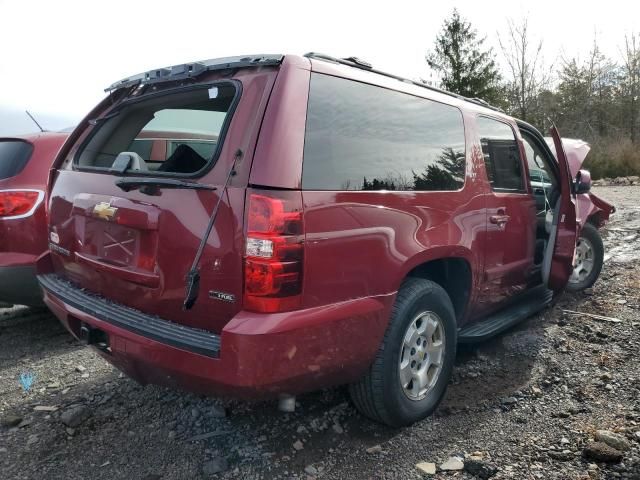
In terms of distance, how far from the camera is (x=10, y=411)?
9.93 feet

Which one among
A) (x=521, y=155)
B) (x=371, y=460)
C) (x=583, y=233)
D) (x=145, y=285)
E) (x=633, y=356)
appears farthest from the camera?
(x=583, y=233)

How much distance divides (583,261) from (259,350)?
4.35 meters

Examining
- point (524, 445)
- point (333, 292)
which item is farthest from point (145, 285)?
point (524, 445)

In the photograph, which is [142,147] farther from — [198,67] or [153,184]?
[153,184]

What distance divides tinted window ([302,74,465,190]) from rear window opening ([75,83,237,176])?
0.50 meters

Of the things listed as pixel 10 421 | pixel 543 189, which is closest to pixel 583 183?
pixel 543 189

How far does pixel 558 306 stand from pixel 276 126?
379 cm

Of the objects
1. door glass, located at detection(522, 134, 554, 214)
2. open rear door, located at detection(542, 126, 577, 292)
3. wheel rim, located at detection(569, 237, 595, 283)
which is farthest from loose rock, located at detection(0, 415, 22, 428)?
wheel rim, located at detection(569, 237, 595, 283)

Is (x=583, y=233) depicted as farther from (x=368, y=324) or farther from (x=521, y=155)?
(x=368, y=324)

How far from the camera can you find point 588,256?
516 cm

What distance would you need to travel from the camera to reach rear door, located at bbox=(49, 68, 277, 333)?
6.68ft

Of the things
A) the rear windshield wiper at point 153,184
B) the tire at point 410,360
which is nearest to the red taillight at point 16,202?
the rear windshield wiper at point 153,184

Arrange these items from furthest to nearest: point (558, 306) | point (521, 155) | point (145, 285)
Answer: point (558, 306) → point (521, 155) → point (145, 285)

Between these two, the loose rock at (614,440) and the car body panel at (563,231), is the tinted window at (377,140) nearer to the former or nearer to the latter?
the car body panel at (563,231)
